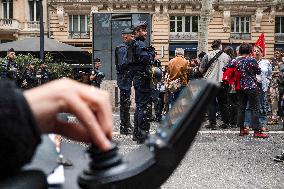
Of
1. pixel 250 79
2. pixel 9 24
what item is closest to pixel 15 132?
pixel 250 79

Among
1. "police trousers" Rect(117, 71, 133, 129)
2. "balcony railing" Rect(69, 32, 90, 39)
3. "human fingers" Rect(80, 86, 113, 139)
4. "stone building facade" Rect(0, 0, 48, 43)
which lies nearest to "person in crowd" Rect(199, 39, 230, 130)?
"police trousers" Rect(117, 71, 133, 129)

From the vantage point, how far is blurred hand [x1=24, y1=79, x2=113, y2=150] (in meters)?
0.94

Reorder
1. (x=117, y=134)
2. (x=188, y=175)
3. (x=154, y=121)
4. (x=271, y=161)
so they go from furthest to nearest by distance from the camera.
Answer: (x=154, y=121), (x=117, y=134), (x=271, y=161), (x=188, y=175)

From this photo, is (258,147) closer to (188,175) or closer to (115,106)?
(188,175)

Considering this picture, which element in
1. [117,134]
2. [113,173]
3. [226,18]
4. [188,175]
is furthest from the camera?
[226,18]

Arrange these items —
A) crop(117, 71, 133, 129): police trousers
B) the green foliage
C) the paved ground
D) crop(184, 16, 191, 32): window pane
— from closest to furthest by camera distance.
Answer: the paved ground → crop(117, 71, 133, 129): police trousers → the green foliage → crop(184, 16, 191, 32): window pane

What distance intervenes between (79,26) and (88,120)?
41374 millimetres

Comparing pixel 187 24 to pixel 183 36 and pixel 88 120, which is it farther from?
pixel 88 120

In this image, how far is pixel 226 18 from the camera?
40.9 metres

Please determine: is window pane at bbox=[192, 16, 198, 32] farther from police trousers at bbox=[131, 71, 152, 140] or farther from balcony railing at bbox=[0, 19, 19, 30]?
police trousers at bbox=[131, 71, 152, 140]

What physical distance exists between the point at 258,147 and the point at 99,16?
9576 millimetres

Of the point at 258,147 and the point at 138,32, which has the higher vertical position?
the point at 138,32

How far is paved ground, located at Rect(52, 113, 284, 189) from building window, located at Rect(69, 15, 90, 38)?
34.1 metres

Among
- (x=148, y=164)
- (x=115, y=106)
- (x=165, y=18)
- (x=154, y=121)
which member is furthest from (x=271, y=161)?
(x=165, y=18)
